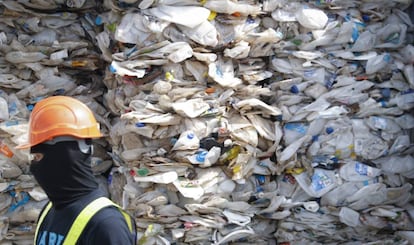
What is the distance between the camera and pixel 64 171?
1.56 meters

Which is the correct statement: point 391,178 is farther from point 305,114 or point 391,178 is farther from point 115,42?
point 115,42

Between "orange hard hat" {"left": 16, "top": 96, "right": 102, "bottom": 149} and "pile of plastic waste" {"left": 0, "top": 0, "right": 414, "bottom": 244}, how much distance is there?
4.14 feet

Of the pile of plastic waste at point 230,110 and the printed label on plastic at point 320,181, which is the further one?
the printed label on plastic at point 320,181

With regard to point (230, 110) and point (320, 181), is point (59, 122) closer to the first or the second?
point (230, 110)

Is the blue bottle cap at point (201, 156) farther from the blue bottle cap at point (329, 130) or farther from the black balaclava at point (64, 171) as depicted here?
the black balaclava at point (64, 171)

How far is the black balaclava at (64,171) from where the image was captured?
5.10ft

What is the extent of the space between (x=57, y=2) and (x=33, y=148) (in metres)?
1.82

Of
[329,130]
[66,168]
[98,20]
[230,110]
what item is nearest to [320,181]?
[329,130]

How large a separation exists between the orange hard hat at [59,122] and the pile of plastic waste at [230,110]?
126 centimetres

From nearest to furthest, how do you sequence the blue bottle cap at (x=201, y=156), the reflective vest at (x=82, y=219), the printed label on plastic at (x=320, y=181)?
the reflective vest at (x=82, y=219) < the blue bottle cap at (x=201, y=156) < the printed label on plastic at (x=320, y=181)

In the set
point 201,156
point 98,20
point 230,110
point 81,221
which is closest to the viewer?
point 81,221

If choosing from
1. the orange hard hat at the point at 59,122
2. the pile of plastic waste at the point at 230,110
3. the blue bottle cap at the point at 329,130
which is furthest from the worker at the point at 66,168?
the blue bottle cap at the point at 329,130

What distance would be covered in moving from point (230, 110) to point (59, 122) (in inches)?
62.8

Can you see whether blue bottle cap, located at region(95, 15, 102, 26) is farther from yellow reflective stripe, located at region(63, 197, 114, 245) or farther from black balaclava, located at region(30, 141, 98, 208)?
yellow reflective stripe, located at region(63, 197, 114, 245)
